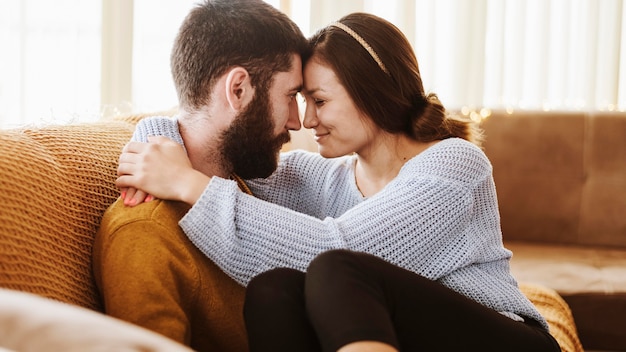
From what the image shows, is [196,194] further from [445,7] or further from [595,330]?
[445,7]

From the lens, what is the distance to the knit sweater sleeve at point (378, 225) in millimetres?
1376

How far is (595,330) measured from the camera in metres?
2.36

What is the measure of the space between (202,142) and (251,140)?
0.09m

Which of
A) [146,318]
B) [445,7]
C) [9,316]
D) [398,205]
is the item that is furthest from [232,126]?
[445,7]

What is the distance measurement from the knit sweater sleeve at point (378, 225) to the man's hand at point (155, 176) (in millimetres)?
32

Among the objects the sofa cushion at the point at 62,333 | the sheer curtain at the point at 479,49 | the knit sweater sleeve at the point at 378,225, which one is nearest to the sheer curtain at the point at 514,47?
the sheer curtain at the point at 479,49

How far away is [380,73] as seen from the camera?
1.72 metres

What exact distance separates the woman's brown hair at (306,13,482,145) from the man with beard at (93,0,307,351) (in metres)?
0.08

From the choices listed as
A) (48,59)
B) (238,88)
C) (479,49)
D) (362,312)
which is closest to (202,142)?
(238,88)

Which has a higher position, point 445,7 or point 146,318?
point 445,7

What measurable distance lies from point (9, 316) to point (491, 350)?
0.95 metres

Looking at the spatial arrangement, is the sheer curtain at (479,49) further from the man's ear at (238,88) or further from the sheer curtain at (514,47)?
the man's ear at (238,88)

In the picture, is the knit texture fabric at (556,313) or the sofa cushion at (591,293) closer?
the knit texture fabric at (556,313)

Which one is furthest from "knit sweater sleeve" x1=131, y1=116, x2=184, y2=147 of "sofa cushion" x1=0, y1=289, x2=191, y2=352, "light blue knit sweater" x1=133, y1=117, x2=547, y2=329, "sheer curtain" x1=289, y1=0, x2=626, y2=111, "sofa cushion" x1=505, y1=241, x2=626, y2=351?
"sheer curtain" x1=289, y1=0, x2=626, y2=111
